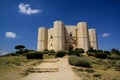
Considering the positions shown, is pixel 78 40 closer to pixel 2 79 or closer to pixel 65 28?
pixel 65 28

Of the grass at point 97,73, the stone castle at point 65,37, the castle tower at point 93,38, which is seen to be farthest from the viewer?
the castle tower at point 93,38

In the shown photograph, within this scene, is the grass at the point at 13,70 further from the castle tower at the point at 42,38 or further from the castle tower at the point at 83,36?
the castle tower at the point at 42,38

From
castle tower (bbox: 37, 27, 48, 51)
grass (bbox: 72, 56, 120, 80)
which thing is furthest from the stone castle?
grass (bbox: 72, 56, 120, 80)

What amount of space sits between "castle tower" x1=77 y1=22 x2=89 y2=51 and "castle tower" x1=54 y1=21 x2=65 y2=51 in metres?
5.34

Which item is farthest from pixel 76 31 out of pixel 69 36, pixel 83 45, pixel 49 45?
pixel 49 45

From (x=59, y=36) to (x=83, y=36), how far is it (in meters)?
7.69

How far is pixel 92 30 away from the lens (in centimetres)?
5916

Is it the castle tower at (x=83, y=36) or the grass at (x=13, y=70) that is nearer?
the grass at (x=13, y=70)

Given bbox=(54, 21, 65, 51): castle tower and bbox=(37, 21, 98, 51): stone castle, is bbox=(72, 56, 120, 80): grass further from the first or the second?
bbox=(37, 21, 98, 51): stone castle

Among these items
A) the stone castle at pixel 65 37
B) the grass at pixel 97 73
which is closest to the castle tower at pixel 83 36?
the stone castle at pixel 65 37

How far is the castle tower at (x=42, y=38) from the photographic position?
56.4m

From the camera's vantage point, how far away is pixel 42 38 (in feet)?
186

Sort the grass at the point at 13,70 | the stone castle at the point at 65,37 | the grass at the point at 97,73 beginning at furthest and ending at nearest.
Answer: the stone castle at the point at 65,37, the grass at the point at 97,73, the grass at the point at 13,70

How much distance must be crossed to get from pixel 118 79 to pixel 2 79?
8304 millimetres
